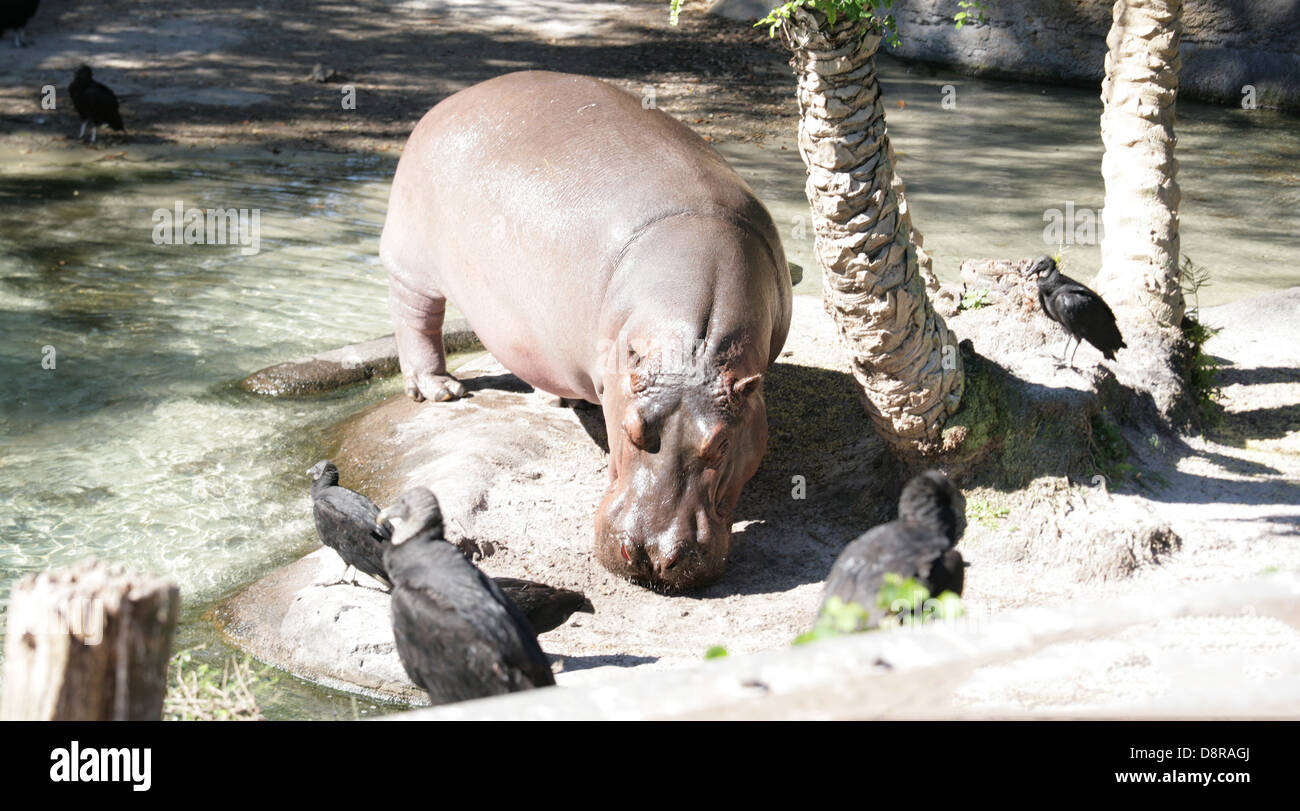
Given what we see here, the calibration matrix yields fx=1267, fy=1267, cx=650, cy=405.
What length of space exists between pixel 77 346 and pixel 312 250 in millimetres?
2448

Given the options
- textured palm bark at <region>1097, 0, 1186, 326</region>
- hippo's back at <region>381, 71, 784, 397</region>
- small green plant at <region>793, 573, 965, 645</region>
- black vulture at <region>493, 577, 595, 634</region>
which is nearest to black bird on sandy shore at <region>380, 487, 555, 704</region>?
small green plant at <region>793, 573, 965, 645</region>

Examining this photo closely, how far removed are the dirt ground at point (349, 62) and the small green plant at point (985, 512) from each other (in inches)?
350

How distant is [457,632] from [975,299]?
4.45m

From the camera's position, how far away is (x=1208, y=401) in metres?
7.08

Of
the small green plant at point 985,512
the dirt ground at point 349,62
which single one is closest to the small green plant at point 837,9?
the small green plant at point 985,512

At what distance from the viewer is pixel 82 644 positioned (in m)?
2.71

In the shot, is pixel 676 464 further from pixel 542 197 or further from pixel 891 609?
pixel 891 609

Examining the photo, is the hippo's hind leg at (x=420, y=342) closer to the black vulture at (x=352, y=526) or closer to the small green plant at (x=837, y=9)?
the black vulture at (x=352, y=526)

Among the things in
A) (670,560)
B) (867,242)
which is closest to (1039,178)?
(867,242)

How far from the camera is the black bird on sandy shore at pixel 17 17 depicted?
16.7 meters

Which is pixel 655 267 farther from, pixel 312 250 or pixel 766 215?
pixel 312 250

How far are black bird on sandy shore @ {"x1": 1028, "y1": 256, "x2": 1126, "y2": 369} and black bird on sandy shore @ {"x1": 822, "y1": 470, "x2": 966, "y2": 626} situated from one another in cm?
292

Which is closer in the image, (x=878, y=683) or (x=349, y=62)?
(x=878, y=683)
